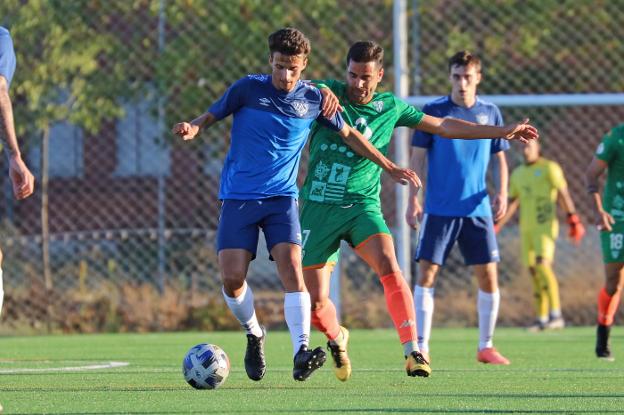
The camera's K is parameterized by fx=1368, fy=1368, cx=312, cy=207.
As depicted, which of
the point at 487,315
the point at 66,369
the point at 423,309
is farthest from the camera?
the point at 487,315

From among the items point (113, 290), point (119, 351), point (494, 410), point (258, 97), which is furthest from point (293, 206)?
point (113, 290)

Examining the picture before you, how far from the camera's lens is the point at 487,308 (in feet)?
32.4

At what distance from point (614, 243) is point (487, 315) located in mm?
1118

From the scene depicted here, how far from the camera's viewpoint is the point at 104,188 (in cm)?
1666

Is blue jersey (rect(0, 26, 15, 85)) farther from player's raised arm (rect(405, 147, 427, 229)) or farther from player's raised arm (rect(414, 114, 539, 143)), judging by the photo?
player's raised arm (rect(405, 147, 427, 229))

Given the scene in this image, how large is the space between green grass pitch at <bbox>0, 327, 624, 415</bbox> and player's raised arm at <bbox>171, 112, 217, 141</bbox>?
1305 mm

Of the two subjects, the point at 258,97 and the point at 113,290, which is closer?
the point at 258,97

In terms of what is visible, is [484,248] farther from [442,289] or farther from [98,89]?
[98,89]

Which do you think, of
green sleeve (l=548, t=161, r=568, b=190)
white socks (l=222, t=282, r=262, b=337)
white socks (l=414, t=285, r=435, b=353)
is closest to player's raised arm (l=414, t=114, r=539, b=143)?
white socks (l=222, t=282, r=262, b=337)

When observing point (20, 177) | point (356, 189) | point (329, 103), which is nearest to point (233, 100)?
point (329, 103)

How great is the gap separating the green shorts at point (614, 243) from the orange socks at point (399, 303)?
2662 mm

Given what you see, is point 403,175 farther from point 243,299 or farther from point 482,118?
point 482,118

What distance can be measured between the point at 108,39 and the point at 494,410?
385 inches

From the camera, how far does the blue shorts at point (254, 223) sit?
7.53 metres
